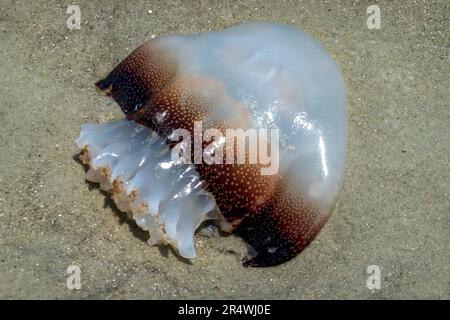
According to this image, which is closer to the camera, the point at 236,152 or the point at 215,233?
the point at 236,152

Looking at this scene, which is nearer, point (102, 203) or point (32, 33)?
point (102, 203)

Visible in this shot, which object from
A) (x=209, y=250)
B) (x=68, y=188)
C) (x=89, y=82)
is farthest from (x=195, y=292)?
(x=89, y=82)

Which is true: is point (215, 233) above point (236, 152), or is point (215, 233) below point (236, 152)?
below

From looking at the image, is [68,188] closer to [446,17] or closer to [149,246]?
[149,246]

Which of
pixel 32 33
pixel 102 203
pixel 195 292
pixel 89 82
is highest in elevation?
pixel 32 33
